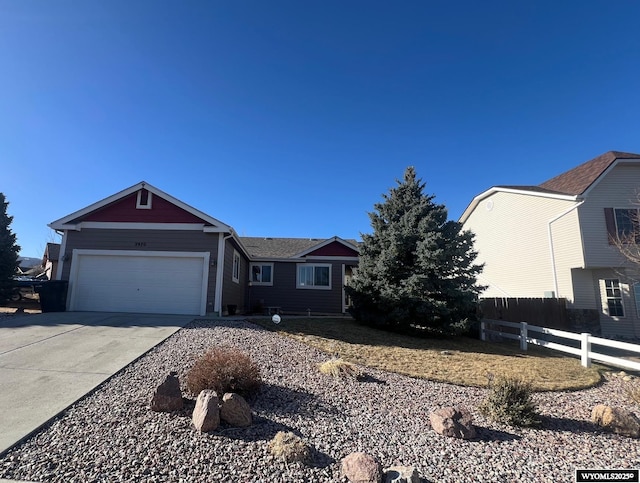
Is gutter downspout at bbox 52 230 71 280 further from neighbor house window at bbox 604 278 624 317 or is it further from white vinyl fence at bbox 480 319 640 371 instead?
neighbor house window at bbox 604 278 624 317

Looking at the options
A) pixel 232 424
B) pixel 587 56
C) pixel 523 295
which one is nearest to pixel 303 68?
pixel 587 56

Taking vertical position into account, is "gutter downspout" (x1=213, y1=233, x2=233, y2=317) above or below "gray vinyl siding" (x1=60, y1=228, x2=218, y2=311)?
below

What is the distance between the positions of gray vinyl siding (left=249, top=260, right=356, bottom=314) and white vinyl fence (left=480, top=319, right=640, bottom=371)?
7652mm

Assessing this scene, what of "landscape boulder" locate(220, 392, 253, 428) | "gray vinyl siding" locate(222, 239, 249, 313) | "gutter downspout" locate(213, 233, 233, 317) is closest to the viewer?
"landscape boulder" locate(220, 392, 253, 428)

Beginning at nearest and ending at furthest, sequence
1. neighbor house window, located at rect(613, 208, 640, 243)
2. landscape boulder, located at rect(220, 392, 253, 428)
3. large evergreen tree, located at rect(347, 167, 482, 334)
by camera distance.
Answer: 1. landscape boulder, located at rect(220, 392, 253, 428)
2. large evergreen tree, located at rect(347, 167, 482, 334)
3. neighbor house window, located at rect(613, 208, 640, 243)

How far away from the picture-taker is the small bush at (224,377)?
4.87 meters

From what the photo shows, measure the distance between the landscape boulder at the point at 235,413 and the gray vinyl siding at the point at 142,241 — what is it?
29.4ft

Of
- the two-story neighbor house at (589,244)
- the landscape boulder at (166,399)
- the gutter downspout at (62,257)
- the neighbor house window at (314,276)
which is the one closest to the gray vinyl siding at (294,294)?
the neighbor house window at (314,276)

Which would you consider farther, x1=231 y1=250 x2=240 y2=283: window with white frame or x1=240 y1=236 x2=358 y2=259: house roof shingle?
x1=240 y1=236 x2=358 y2=259: house roof shingle

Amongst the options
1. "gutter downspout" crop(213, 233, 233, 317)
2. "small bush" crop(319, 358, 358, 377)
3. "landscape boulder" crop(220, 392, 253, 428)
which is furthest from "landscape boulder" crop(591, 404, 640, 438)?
"gutter downspout" crop(213, 233, 233, 317)

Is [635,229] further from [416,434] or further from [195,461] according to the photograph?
[195,461]

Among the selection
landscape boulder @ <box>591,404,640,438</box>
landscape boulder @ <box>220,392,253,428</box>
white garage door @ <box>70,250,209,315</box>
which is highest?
white garage door @ <box>70,250,209,315</box>

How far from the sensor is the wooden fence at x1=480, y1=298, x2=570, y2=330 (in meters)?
13.9

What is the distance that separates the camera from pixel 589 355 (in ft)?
29.5
